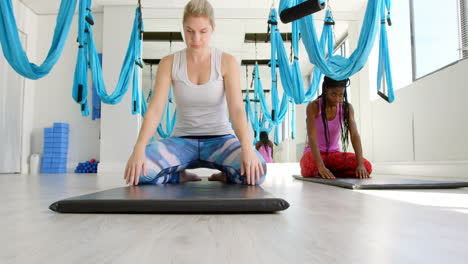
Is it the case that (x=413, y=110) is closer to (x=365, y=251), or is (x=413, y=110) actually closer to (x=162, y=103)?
(x=162, y=103)

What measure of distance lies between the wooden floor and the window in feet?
9.82

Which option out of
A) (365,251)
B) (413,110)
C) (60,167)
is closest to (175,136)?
(365,251)

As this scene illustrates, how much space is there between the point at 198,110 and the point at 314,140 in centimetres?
112

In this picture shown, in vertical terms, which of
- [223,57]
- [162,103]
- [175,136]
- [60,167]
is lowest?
[60,167]

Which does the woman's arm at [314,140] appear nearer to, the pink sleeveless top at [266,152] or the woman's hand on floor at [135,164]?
the woman's hand on floor at [135,164]

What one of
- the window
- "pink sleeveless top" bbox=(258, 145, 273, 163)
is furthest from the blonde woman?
"pink sleeveless top" bbox=(258, 145, 273, 163)

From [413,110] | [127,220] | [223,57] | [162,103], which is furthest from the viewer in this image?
[413,110]

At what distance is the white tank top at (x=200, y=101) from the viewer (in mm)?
1652

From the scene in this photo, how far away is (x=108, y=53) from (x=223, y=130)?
487cm

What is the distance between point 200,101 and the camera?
1.72m

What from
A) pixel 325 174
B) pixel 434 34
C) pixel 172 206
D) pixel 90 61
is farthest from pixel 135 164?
pixel 434 34

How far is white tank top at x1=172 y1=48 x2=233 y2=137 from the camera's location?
1.65 meters

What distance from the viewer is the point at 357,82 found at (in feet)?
20.2

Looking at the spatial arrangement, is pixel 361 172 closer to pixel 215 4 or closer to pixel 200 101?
pixel 200 101
